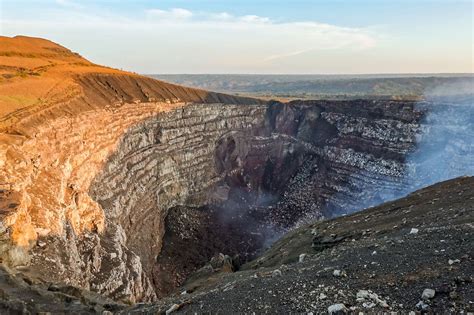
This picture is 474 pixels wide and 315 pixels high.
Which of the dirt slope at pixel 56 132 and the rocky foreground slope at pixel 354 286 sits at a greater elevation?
the dirt slope at pixel 56 132

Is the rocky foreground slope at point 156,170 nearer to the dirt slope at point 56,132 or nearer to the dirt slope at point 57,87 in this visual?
the dirt slope at point 56,132

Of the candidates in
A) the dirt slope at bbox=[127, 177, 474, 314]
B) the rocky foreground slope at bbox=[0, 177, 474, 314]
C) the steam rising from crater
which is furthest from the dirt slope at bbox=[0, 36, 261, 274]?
the steam rising from crater

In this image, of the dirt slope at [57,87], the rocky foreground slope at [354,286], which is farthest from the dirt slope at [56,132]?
the rocky foreground slope at [354,286]

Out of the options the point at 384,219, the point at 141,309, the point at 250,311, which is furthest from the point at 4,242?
the point at 384,219

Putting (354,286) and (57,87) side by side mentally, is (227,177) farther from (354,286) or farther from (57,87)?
(354,286)

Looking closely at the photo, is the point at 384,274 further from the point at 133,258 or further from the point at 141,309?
the point at 133,258

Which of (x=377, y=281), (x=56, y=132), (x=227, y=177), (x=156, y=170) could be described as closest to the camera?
(x=377, y=281)

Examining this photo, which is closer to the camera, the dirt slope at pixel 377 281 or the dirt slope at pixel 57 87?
the dirt slope at pixel 377 281

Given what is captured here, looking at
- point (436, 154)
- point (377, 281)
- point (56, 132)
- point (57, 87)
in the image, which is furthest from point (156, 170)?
point (377, 281)

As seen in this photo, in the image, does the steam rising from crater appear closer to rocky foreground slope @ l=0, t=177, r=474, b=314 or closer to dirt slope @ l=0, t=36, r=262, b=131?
dirt slope @ l=0, t=36, r=262, b=131
